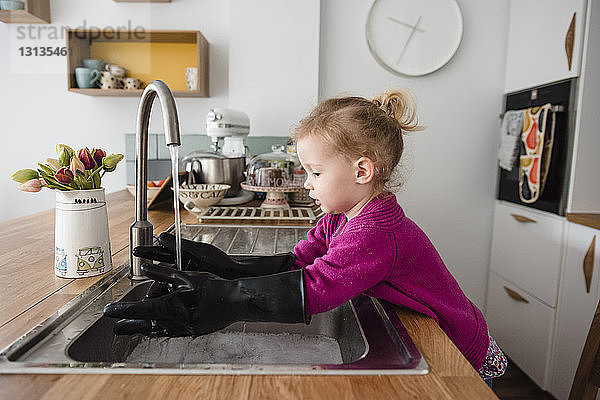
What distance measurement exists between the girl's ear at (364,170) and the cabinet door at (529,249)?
62.2 inches

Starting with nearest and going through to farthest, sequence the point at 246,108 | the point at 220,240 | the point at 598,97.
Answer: the point at 220,240 < the point at 598,97 < the point at 246,108

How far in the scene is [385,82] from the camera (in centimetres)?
274

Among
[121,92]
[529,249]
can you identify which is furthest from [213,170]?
[529,249]

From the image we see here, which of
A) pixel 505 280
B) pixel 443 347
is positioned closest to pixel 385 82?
pixel 505 280

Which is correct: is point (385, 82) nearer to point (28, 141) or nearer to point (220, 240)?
point (220, 240)

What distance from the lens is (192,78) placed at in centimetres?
255

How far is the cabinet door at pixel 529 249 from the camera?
2180 millimetres

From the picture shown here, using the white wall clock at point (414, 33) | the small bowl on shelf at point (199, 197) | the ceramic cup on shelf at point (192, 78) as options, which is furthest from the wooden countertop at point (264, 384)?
the white wall clock at point (414, 33)

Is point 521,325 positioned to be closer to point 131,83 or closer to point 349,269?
point 349,269

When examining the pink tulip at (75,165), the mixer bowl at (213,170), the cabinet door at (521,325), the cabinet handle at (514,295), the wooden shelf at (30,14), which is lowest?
the cabinet door at (521,325)

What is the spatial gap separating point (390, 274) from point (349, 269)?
9cm

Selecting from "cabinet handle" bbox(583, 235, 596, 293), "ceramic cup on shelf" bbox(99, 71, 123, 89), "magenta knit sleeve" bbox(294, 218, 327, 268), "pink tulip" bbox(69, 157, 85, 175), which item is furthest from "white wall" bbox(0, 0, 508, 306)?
"pink tulip" bbox(69, 157, 85, 175)

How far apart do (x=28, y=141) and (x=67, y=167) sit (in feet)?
6.82

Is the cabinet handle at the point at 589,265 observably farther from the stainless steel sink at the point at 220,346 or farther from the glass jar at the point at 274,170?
the stainless steel sink at the point at 220,346
